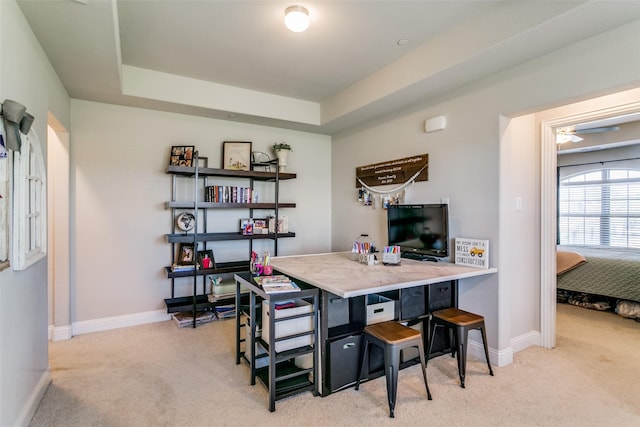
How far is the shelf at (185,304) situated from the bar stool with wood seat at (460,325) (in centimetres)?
230

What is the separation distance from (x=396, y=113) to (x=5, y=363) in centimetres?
355

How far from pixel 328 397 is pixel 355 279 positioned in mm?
780

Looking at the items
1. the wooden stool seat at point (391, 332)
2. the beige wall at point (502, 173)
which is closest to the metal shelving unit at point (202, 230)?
the beige wall at point (502, 173)

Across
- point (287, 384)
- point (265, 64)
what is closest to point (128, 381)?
point (287, 384)

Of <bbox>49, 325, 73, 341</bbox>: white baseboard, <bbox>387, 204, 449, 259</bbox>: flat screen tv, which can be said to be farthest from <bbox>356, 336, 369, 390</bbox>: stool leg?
<bbox>49, 325, 73, 341</bbox>: white baseboard

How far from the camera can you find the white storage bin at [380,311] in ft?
7.82

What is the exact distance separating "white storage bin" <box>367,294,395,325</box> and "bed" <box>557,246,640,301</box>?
3.11 m

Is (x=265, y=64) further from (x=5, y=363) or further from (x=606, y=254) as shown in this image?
(x=606, y=254)

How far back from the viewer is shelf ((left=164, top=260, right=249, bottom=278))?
3434 millimetres

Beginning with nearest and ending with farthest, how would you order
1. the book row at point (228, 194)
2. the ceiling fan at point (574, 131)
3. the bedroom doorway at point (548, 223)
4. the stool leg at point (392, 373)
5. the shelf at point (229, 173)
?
the stool leg at point (392, 373) < the bedroom doorway at point (548, 223) < the shelf at point (229, 173) < the book row at point (228, 194) < the ceiling fan at point (574, 131)

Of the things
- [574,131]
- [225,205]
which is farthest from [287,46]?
[574,131]

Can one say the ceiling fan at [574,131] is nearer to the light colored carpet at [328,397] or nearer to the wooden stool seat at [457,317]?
the light colored carpet at [328,397]

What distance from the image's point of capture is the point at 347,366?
222 centimetres

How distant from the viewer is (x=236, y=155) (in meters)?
3.95
